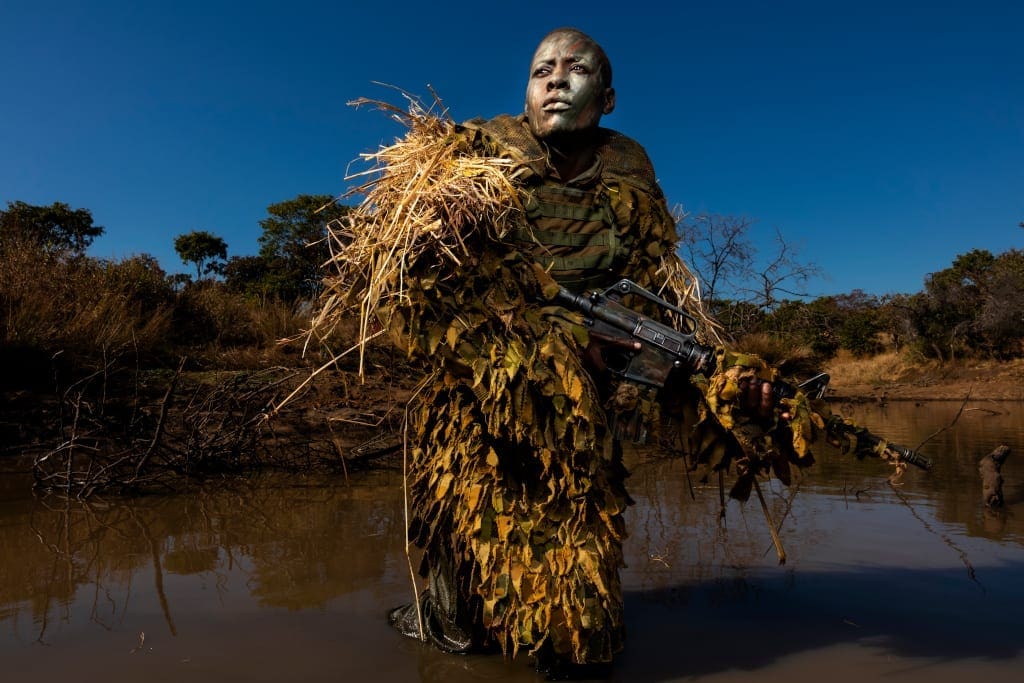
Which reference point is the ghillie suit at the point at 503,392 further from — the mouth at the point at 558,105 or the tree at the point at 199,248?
the tree at the point at 199,248

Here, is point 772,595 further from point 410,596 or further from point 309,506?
point 309,506

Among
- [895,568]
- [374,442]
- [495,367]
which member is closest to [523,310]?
[495,367]

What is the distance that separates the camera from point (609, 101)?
3170 millimetres

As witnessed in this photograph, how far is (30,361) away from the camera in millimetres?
7633

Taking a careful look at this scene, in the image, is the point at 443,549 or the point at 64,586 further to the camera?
the point at 64,586

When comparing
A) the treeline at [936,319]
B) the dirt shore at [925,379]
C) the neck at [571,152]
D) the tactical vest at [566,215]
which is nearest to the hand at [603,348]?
the tactical vest at [566,215]

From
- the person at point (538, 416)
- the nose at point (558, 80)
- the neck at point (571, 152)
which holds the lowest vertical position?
the person at point (538, 416)

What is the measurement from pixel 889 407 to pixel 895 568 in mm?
11764

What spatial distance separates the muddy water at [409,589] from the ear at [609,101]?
194 centimetres

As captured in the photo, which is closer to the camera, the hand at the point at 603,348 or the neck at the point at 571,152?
the hand at the point at 603,348

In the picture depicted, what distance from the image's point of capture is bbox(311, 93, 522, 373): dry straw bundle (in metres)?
2.57

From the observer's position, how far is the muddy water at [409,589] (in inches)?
108

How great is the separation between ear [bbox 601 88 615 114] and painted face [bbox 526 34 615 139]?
132 millimetres

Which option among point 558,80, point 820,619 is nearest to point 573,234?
point 558,80
